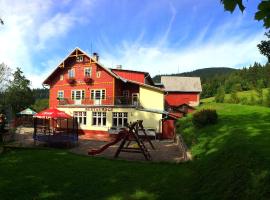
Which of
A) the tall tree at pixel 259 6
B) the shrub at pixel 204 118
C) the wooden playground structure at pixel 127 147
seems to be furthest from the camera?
the shrub at pixel 204 118

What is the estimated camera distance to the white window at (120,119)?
109ft

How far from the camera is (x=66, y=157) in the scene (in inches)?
635

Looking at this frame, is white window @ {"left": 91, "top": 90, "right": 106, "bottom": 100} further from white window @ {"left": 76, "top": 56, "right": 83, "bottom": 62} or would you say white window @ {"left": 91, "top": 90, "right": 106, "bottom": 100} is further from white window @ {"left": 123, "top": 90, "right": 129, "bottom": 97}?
white window @ {"left": 76, "top": 56, "right": 83, "bottom": 62}

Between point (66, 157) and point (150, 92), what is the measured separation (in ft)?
66.5

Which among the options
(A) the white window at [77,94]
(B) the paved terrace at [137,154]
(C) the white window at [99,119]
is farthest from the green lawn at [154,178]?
(A) the white window at [77,94]

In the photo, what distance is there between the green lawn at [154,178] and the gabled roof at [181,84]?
1647 inches

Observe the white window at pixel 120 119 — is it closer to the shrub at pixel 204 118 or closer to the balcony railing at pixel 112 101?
the balcony railing at pixel 112 101

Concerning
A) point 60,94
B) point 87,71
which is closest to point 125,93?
point 87,71

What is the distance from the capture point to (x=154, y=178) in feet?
36.8

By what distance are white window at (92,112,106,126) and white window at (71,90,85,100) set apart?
3722 millimetres

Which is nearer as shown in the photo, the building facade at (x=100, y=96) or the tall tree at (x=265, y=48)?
the tall tree at (x=265, y=48)

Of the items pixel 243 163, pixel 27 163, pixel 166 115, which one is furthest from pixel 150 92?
pixel 243 163

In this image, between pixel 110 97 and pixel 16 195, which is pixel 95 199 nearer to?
pixel 16 195

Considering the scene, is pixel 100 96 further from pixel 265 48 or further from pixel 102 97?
pixel 265 48
